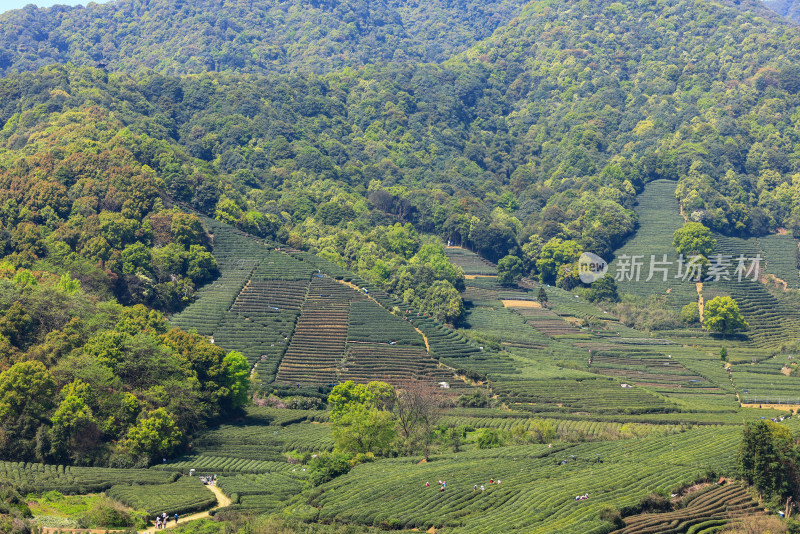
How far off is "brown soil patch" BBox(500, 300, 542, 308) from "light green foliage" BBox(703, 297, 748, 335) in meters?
21.1

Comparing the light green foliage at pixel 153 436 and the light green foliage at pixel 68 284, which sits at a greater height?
the light green foliage at pixel 68 284

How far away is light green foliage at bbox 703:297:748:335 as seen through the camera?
3952 inches

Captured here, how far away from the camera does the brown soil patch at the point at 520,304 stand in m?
110

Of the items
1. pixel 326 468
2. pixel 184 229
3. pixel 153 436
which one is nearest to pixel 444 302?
pixel 184 229

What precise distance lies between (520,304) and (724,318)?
2492 cm

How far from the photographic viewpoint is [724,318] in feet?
330

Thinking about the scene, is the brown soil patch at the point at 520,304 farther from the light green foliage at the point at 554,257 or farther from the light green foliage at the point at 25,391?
the light green foliage at the point at 25,391

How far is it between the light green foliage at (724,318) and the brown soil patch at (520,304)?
69.3 feet

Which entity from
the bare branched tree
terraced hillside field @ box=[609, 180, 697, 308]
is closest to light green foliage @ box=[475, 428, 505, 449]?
the bare branched tree

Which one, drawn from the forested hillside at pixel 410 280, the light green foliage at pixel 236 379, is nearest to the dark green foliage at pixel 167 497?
the forested hillside at pixel 410 280

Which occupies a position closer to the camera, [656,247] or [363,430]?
[363,430]

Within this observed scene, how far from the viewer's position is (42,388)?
6016 cm

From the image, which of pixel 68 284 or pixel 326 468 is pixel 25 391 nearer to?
pixel 326 468

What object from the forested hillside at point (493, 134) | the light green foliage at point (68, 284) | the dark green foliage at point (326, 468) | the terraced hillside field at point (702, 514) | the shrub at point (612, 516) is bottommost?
the dark green foliage at point (326, 468)
